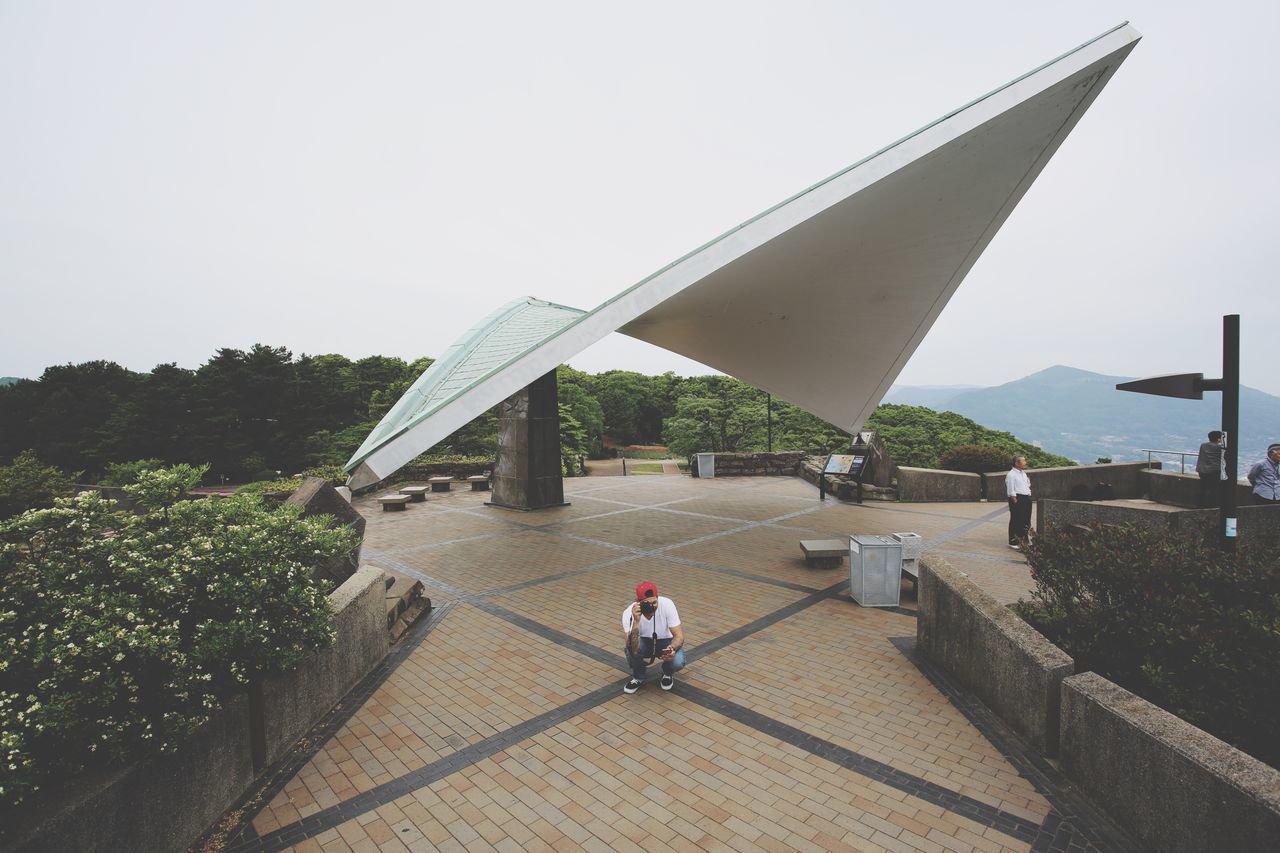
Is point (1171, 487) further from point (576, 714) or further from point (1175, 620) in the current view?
point (576, 714)

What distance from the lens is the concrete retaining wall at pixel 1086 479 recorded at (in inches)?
501

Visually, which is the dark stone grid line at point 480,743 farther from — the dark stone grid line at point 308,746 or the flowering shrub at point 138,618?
the flowering shrub at point 138,618

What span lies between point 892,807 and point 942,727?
3.88ft

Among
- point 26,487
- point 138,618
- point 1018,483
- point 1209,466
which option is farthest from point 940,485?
point 26,487

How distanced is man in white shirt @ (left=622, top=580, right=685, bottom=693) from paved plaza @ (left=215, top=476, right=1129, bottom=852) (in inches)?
7.7

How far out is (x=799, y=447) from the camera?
85.8ft

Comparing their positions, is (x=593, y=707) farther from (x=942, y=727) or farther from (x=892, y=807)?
(x=942, y=727)

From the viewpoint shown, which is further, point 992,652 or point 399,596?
point 399,596

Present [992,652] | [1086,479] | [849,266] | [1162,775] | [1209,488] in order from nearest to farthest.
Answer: [1162,775]
[992,652]
[1209,488]
[849,266]
[1086,479]

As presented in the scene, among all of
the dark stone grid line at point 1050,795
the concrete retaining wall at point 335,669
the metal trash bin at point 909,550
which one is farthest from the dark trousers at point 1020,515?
the concrete retaining wall at point 335,669

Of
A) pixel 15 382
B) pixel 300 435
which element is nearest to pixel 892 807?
pixel 300 435

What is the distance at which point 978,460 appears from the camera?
51.3 ft

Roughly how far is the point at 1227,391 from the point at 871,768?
3.90m

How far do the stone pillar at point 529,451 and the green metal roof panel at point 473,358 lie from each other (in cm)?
186
